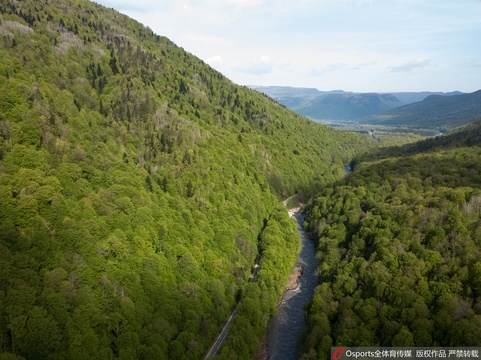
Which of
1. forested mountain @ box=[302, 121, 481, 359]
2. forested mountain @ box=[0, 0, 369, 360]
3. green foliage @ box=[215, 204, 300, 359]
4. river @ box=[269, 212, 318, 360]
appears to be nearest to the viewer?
forested mountain @ box=[0, 0, 369, 360]

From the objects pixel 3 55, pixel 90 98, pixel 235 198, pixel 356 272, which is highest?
pixel 3 55

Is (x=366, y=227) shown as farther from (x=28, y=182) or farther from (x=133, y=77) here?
(x=133, y=77)

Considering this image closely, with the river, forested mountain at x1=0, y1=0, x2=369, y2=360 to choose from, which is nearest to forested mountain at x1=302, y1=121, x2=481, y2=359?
the river

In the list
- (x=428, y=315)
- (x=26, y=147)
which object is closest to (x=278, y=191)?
(x=428, y=315)

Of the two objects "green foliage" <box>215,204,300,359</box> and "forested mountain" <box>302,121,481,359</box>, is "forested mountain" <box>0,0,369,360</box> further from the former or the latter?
"forested mountain" <box>302,121,481,359</box>

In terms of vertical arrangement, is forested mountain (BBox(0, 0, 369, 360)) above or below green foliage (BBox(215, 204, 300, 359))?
above
